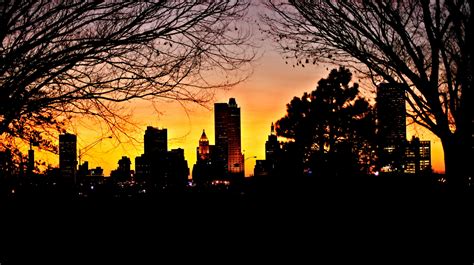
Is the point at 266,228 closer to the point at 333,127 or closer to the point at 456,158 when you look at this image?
the point at 456,158

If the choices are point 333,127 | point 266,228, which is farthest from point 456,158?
point 333,127

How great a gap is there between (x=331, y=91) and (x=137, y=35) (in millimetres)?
31848

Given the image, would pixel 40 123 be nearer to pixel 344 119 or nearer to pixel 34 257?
pixel 34 257

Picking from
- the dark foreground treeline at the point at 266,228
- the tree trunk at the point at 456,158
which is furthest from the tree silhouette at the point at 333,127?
the tree trunk at the point at 456,158

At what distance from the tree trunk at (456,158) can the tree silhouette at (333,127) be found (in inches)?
1024

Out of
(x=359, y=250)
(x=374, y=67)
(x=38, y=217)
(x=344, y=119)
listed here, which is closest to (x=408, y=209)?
(x=374, y=67)

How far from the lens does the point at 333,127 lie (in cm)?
3850

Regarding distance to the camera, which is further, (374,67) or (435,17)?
(374,67)

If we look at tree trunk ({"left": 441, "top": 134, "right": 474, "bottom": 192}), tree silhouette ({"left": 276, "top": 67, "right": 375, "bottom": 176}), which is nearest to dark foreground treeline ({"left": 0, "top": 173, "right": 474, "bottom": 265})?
tree trunk ({"left": 441, "top": 134, "right": 474, "bottom": 192})

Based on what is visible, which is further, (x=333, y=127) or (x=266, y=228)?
(x=333, y=127)

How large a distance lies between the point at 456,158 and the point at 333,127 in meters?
28.2

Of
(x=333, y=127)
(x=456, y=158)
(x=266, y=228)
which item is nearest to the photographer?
(x=456, y=158)

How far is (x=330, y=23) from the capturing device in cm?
1145

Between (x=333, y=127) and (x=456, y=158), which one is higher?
(x=333, y=127)
